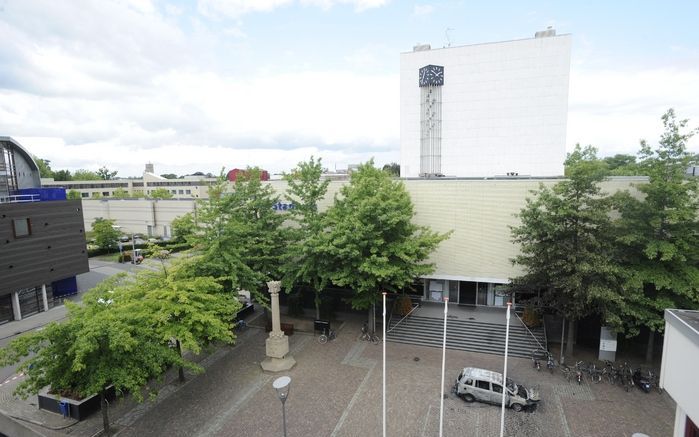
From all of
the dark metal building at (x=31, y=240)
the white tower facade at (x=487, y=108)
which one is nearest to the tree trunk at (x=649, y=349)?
the white tower facade at (x=487, y=108)

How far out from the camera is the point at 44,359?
1216 centimetres

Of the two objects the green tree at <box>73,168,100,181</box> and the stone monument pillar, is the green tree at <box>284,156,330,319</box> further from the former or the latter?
the green tree at <box>73,168,100,181</box>

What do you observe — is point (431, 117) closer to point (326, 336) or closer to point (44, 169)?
point (326, 336)

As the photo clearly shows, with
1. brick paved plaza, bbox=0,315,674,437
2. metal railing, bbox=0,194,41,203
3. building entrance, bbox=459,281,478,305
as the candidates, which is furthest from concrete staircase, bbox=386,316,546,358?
metal railing, bbox=0,194,41,203

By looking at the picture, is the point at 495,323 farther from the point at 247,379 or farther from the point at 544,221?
the point at 247,379

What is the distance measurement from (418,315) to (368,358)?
16.9 ft

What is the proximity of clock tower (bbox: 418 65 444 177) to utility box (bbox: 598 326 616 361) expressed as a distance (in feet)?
108

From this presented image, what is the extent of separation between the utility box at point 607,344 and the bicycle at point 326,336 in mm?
13805

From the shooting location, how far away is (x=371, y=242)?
1977 centimetres

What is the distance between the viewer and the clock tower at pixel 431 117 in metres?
49.7

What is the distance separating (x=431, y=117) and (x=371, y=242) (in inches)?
1389

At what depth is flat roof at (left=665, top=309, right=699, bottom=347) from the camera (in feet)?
29.1

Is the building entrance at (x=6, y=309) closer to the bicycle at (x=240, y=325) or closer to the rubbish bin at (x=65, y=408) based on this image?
the rubbish bin at (x=65, y=408)

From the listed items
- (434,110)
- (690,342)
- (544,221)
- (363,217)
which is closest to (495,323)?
(544,221)
